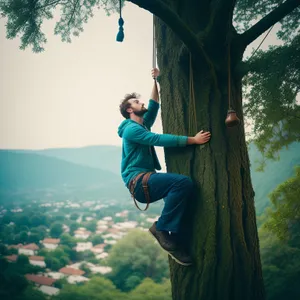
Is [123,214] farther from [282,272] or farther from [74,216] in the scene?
[282,272]

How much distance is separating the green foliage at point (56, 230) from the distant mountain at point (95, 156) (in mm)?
46222

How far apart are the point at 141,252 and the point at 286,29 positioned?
3288 centimetres

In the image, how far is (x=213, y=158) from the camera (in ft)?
7.93

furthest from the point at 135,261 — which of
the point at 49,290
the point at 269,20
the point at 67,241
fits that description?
the point at 269,20

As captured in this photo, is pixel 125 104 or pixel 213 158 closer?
pixel 213 158

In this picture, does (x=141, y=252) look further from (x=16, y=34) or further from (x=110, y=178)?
(x=110, y=178)

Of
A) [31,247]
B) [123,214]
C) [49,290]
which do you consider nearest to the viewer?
[49,290]

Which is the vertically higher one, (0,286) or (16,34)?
(16,34)

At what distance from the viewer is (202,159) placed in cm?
245

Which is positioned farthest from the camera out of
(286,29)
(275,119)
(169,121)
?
(275,119)

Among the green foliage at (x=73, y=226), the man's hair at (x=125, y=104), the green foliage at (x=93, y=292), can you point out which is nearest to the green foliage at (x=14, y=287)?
the green foliage at (x=93, y=292)

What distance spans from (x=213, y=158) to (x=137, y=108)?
954 millimetres

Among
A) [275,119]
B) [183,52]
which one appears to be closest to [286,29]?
[275,119]

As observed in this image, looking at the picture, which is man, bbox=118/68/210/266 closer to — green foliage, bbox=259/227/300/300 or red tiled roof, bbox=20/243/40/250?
green foliage, bbox=259/227/300/300
